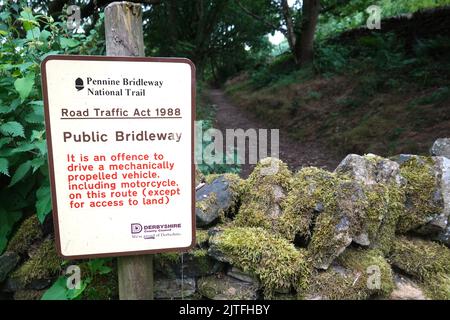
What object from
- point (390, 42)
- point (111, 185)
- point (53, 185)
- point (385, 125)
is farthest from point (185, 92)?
point (390, 42)

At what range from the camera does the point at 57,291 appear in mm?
2385

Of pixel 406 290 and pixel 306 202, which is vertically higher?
pixel 306 202

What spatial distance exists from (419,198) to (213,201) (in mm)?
1749

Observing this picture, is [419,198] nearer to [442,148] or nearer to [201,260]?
[442,148]

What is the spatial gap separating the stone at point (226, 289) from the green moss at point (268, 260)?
11 cm

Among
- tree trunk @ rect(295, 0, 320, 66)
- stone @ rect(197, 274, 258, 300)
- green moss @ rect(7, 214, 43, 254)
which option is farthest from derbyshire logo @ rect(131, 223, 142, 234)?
tree trunk @ rect(295, 0, 320, 66)

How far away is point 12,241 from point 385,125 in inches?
296

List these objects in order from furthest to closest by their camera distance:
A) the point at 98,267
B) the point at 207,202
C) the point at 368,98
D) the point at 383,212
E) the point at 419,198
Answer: the point at 368,98 < the point at 419,198 < the point at 207,202 < the point at 383,212 < the point at 98,267

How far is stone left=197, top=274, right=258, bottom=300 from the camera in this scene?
251 cm

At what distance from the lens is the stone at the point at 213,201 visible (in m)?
2.90

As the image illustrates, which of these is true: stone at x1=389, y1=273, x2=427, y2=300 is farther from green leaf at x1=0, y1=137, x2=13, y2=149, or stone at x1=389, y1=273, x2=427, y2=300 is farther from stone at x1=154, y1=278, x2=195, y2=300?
green leaf at x1=0, y1=137, x2=13, y2=149

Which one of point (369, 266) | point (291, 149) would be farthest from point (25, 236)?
point (291, 149)

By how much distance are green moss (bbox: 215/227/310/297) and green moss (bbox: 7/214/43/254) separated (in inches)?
54.5

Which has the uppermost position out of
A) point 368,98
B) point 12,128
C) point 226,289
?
point 368,98
